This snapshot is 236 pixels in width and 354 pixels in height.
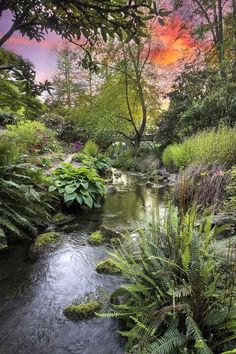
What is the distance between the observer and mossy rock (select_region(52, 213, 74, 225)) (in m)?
5.11

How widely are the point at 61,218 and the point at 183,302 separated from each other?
3665 millimetres

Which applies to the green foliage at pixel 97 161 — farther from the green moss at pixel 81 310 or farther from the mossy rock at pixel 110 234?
the green moss at pixel 81 310

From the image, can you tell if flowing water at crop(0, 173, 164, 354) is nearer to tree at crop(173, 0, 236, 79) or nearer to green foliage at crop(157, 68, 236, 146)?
green foliage at crop(157, 68, 236, 146)

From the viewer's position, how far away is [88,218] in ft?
18.0

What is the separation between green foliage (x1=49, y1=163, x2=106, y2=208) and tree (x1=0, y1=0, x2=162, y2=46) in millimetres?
4165

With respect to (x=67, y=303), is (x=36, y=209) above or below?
above

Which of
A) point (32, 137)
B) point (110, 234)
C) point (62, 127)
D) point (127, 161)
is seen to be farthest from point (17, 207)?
point (62, 127)

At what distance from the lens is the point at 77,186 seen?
5.90 m

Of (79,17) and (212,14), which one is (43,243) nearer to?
A: (79,17)

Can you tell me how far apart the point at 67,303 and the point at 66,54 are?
20843mm

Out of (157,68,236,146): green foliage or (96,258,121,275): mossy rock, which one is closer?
(96,258,121,275): mossy rock

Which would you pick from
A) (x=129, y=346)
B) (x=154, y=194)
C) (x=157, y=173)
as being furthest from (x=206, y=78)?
(x=129, y=346)

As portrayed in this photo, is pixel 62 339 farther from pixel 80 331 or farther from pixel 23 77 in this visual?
pixel 23 77

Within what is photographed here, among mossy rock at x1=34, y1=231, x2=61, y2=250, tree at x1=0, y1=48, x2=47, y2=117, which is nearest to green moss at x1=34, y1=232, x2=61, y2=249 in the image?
mossy rock at x1=34, y1=231, x2=61, y2=250
